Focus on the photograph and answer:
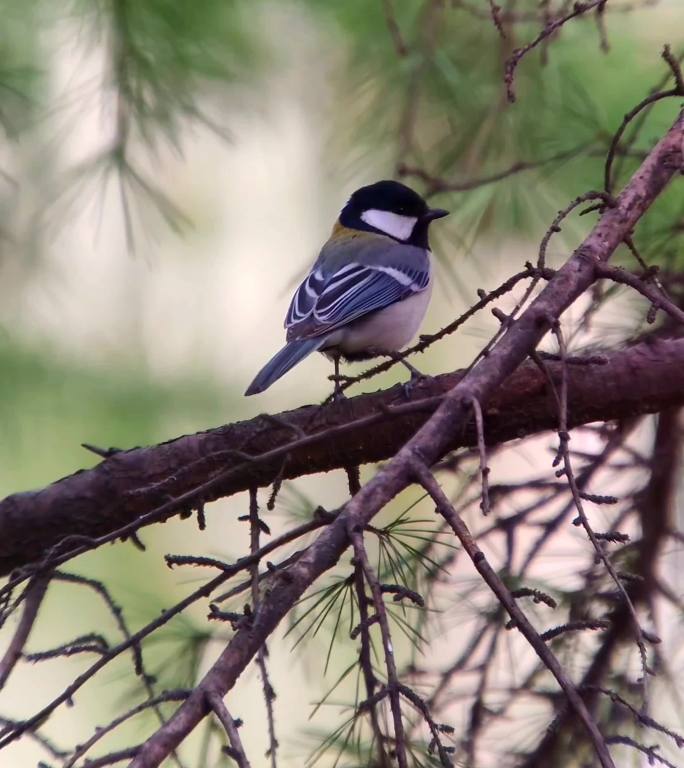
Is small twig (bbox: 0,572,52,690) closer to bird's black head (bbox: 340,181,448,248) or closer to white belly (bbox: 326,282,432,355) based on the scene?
white belly (bbox: 326,282,432,355)

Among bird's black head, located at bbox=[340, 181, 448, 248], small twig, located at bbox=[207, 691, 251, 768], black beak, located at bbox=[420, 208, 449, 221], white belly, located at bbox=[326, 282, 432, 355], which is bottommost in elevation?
small twig, located at bbox=[207, 691, 251, 768]

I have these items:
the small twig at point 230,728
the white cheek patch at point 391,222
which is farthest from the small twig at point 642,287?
the white cheek patch at point 391,222

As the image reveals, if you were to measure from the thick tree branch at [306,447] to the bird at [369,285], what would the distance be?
350 millimetres

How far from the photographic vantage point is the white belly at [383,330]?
87.0 inches

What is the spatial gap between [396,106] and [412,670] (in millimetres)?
1056

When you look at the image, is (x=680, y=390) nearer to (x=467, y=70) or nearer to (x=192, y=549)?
(x=467, y=70)

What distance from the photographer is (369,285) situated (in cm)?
230

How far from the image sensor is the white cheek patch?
8.20 feet

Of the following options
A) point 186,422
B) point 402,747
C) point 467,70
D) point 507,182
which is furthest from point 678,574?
point 186,422

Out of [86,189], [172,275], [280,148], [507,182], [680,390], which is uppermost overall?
[280,148]

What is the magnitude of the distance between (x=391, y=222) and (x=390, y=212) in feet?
0.13

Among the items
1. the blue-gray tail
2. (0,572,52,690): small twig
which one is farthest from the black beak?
(0,572,52,690): small twig

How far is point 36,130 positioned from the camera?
229cm

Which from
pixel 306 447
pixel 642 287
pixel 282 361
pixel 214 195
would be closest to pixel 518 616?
pixel 642 287
